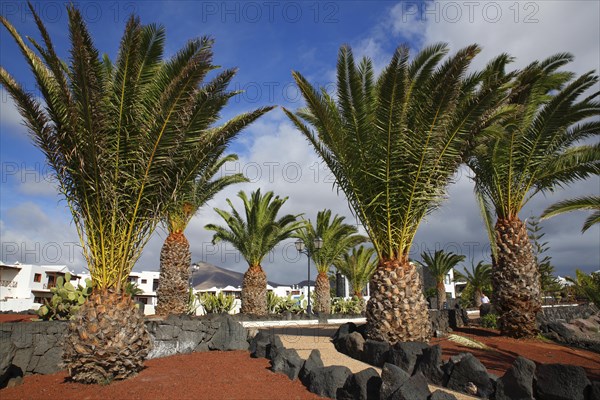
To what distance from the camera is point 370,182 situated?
9438 mm

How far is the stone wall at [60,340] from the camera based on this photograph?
23.6ft

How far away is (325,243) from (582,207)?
15316mm

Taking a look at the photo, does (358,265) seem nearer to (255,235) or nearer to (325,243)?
(325,243)

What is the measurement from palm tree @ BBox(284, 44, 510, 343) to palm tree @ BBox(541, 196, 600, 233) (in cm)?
432

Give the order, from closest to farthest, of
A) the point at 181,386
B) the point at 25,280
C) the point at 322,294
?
1. the point at 181,386
2. the point at 322,294
3. the point at 25,280

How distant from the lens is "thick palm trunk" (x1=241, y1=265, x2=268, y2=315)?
19.8 meters

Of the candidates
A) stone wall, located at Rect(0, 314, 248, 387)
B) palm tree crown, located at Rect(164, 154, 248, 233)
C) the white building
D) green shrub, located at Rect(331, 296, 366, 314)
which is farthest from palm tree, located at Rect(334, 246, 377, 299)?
the white building

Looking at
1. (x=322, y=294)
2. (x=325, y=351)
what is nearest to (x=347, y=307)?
(x=322, y=294)

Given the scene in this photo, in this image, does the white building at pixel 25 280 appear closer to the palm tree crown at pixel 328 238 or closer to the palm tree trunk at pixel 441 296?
the palm tree crown at pixel 328 238

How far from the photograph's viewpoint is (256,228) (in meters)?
20.2

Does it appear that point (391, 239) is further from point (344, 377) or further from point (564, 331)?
point (564, 331)

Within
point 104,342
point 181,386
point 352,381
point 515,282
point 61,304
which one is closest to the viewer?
point 352,381

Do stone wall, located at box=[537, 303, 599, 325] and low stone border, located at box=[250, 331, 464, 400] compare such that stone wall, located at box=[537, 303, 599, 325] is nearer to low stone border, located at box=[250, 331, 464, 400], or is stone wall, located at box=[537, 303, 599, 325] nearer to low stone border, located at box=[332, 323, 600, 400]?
low stone border, located at box=[332, 323, 600, 400]

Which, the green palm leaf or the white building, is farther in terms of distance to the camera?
the white building
